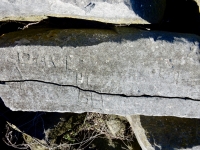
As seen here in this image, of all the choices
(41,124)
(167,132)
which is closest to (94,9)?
(167,132)

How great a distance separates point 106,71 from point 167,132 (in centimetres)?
74

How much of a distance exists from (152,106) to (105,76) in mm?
327

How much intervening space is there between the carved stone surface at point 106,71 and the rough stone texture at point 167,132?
347mm

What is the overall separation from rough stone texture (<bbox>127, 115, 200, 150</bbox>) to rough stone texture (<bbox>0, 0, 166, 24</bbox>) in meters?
0.72

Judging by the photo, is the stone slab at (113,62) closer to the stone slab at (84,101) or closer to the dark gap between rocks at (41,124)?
the stone slab at (84,101)

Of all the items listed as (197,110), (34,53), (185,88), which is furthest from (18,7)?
(197,110)

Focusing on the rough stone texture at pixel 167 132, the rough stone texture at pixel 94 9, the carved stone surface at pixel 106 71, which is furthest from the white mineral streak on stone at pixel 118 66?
the rough stone texture at pixel 167 132

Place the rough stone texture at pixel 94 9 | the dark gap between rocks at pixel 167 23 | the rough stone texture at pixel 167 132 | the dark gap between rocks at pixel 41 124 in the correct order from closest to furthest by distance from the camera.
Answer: the rough stone texture at pixel 94 9 → the dark gap between rocks at pixel 167 23 → the rough stone texture at pixel 167 132 → the dark gap between rocks at pixel 41 124

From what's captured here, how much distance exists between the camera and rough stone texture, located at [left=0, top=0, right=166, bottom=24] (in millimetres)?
1902

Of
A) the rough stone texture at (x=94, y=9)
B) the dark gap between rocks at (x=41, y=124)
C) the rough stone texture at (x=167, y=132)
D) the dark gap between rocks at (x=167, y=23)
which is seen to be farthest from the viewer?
the dark gap between rocks at (x=41, y=124)

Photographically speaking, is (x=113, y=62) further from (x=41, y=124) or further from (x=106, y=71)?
(x=41, y=124)

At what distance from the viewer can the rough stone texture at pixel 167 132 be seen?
2.34m

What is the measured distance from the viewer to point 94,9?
76.0 inches

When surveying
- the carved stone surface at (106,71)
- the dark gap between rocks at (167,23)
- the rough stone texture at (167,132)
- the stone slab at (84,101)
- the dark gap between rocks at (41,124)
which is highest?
the dark gap between rocks at (167,23)
